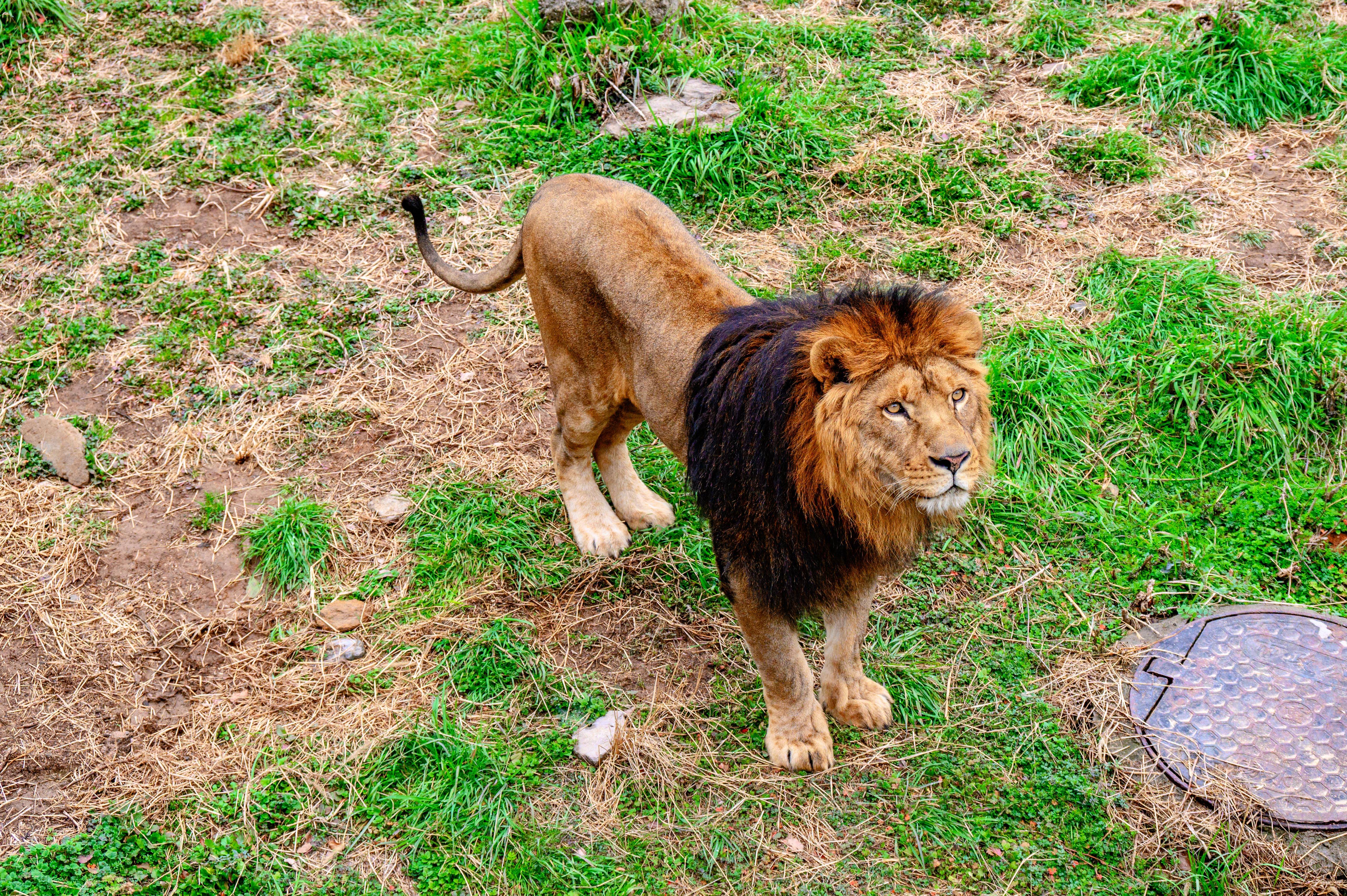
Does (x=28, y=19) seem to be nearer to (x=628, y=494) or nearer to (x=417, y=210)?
(x=417, y=210)

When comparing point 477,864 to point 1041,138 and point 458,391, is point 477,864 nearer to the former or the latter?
point 458,391

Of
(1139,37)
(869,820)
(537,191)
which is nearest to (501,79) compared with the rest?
(537,191)

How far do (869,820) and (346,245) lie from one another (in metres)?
4.33

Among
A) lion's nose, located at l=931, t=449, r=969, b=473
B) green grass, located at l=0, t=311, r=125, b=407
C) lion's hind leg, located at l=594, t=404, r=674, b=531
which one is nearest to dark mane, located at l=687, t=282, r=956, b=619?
lion's nose, located at l=931, t=449, r=969, b=473

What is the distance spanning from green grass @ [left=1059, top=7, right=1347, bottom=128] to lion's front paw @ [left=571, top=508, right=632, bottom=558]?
169 inches

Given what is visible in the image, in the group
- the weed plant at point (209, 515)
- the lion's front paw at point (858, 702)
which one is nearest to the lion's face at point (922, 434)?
the lion's front paw at point (858, 702)

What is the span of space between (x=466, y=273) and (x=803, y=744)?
7.97 ft

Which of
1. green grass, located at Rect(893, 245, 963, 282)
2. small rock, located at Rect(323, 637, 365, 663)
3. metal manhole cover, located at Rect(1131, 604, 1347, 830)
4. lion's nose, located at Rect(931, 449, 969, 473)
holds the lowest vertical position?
small rock, located at Rect(323, 637, 365, 663)

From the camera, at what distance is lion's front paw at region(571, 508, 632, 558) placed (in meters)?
4.33

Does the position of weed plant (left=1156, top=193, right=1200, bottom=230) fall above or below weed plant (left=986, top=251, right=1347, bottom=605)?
above

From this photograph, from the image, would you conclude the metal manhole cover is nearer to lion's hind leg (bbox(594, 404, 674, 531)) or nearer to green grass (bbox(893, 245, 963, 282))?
lion's hind leg (bbox(594, 404, 674, 531))

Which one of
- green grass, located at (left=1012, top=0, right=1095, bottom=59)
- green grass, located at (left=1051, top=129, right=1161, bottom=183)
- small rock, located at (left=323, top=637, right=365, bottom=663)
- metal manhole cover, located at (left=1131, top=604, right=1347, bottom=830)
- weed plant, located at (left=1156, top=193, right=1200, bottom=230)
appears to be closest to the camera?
metal manhole cover, located at (left=1131, top=604, right=1347, bottom=830)

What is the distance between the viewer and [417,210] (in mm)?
4293

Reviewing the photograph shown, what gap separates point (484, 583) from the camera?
13.8 feet
